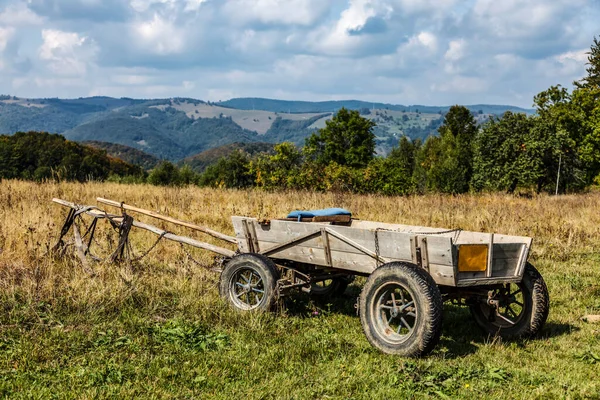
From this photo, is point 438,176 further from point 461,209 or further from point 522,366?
point 522,366

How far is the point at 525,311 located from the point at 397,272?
1.75 m

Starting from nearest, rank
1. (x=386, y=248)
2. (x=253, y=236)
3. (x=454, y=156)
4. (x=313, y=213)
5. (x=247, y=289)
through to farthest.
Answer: (x=386, y=248), (x=247, y=289), (x=253, y=236), (x=313, y=213), (x=454, y=156)

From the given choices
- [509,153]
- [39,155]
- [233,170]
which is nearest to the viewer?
[509,153]

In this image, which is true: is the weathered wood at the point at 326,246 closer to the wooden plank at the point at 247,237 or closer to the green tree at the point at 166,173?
the wooden plank at the point at 247,237

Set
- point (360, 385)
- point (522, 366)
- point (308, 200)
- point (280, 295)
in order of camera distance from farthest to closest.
→ point (308, 200), point (280, 295), point (522, 366), point (360, 385)

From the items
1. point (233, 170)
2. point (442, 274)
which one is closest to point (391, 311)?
point (442, 274)

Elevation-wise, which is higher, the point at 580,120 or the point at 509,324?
the point at 580,120

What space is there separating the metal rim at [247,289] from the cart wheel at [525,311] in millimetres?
2508

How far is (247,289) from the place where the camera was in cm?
601

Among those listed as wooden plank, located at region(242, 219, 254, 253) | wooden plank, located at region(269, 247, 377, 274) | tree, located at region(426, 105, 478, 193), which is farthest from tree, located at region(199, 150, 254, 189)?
wooden plank, located at region(269, 247, 377, 274)

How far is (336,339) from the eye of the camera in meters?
5.29

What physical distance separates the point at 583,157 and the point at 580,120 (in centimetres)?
397

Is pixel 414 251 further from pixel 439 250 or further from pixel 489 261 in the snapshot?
pixel 489 261

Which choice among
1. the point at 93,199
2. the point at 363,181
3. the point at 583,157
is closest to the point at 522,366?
the point at 93,199
